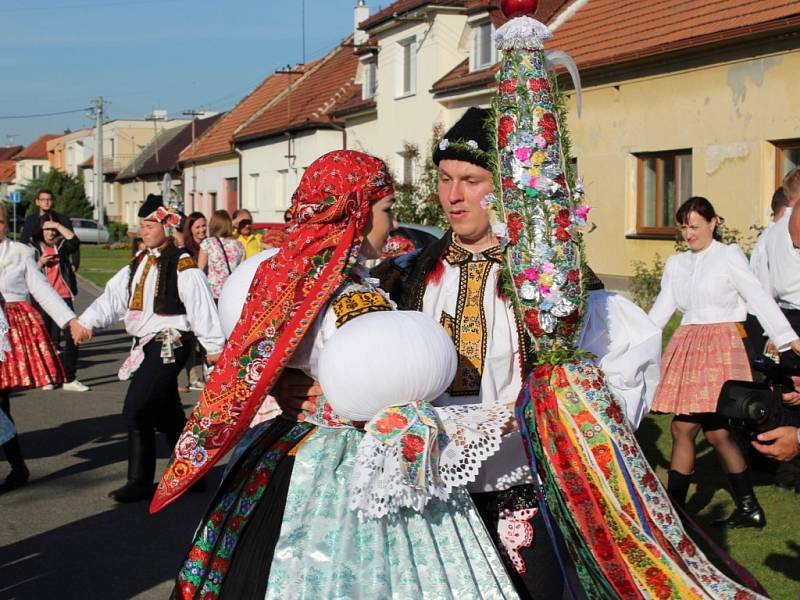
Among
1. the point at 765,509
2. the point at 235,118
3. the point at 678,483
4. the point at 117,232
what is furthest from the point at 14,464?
the point at 117,232

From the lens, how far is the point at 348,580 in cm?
286

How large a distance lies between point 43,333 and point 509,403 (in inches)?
222

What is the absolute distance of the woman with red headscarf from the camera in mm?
2895

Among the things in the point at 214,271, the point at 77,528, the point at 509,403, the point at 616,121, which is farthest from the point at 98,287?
the point at 509,403

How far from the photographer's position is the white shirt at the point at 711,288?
20.0 ft

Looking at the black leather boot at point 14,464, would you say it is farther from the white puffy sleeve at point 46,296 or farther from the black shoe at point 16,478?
the white puffy sleeve at point 46,296

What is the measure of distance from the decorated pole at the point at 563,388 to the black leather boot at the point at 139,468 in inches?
182

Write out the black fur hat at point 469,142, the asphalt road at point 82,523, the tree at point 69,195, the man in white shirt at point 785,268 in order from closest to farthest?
the black fur hat at point 469,142, the asphalt road at point 82,523, the man in white shirt at point 785,268, the tree at point 69,195

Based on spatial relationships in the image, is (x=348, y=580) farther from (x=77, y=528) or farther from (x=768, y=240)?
(x=768, y=240)

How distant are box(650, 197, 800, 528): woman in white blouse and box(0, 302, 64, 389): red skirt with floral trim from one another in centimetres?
425

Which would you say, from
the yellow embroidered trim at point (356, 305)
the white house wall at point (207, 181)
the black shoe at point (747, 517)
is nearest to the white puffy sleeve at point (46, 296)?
the black shoe at point (747, 517)

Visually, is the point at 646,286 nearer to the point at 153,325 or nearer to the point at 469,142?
the point at 153,325

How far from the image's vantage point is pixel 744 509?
6086mm

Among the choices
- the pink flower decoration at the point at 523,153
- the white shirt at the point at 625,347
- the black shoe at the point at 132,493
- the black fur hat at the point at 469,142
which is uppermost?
the black fur hat at the point at 469,142
